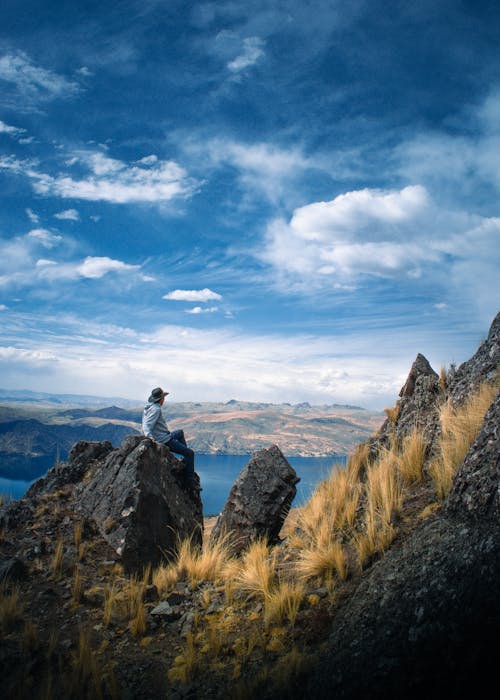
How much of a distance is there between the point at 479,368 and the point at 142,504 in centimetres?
883

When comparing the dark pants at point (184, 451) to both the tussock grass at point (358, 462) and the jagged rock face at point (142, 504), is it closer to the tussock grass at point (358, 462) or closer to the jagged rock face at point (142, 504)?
the jagged rock face at point (142, 504)

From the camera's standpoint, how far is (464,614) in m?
3.03

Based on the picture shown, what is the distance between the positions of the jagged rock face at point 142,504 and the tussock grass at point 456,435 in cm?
632

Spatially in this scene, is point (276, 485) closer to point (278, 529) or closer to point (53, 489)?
point (278, 529)

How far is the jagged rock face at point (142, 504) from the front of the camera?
8820 millimetres

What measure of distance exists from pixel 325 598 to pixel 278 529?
16.4 ft

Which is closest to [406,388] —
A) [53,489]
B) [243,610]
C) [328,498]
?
[328,498]

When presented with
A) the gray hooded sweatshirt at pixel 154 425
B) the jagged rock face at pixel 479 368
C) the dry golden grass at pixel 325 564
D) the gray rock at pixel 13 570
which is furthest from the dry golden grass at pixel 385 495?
the gray rock at pixel 13 570

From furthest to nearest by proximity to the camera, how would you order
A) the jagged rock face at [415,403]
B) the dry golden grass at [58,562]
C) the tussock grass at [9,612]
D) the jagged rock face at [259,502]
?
the jagged rock face at [415,403], the jagged rock face at [259,502], the dry golden grass at [58,562], the tussock grass at [9,612]

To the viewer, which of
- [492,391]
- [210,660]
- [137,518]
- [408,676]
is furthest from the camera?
[137,518]

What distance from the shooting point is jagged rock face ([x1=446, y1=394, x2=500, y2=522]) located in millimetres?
3971

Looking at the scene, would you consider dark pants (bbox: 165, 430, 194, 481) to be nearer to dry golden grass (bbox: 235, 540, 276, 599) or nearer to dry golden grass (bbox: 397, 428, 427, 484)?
dry golden grass (bbox: 235, 540, 276, 599)

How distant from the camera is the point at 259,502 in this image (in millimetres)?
9570

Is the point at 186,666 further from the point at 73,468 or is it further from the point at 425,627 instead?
the point at 73,468
